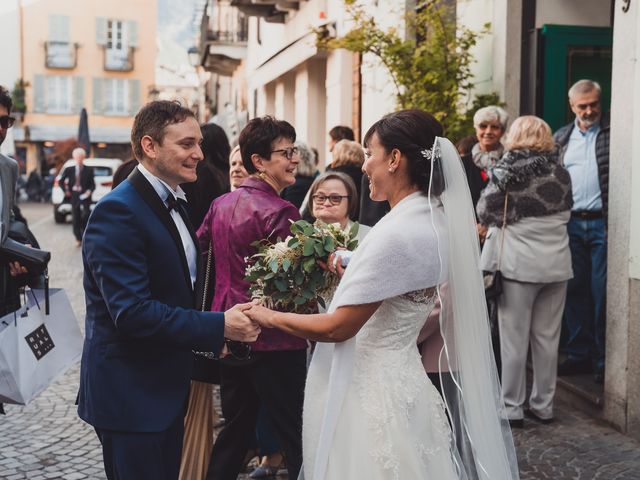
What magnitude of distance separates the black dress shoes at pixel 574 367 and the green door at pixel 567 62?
2.09m

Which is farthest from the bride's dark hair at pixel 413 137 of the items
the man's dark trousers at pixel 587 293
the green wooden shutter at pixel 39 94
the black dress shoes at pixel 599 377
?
the green wooden shutter at pixel 39 94

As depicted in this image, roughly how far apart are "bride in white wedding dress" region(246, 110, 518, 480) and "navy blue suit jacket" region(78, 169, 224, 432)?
12.3 inches

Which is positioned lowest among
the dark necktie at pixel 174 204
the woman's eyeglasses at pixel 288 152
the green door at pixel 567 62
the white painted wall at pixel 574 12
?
the dark necktie at pixel 174 204

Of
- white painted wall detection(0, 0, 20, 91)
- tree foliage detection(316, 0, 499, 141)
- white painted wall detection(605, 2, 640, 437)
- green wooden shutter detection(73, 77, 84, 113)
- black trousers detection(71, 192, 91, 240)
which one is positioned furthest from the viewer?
green wooden shutter detection(73, 77, 84, 113)

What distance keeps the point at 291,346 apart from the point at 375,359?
40.8 inches

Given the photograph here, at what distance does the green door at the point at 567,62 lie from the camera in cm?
759

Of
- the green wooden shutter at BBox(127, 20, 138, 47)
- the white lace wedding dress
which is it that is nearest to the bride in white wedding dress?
the white lace wedding dress

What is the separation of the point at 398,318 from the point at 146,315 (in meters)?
0.88

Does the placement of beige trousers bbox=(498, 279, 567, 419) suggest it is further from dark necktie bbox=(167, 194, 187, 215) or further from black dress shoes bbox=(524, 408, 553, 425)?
dark necktie bbox=(167, 194, 187, 215)

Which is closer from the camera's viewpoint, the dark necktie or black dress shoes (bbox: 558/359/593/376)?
the dark necktie

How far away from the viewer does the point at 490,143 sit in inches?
263

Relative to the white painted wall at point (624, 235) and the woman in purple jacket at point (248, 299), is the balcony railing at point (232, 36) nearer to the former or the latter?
the white painted wall at point (624, 235)

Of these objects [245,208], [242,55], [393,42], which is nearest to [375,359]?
[245,208]

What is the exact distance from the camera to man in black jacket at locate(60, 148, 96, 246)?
58.6ft
